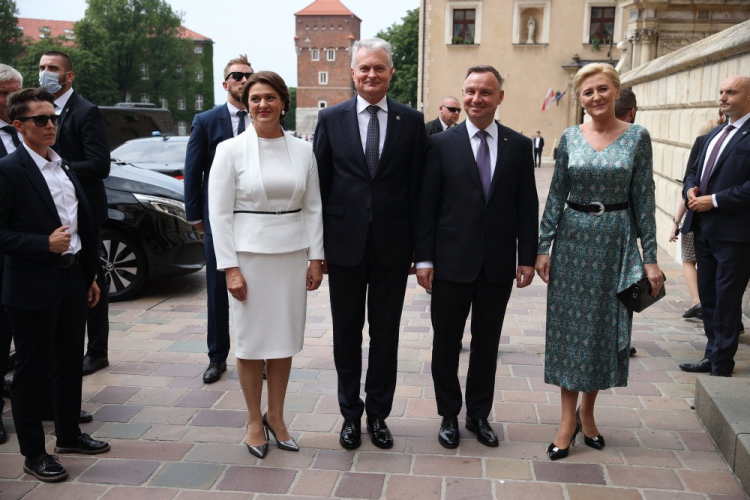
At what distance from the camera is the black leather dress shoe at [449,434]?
13.4 feet

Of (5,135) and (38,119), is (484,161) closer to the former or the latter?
(38,119)

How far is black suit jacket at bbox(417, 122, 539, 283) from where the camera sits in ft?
12.9

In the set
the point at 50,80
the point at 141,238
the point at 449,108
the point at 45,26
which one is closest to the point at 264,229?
the point at 50,80

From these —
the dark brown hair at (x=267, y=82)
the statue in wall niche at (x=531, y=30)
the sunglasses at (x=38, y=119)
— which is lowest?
the sunglasses at (x=38, y=119)

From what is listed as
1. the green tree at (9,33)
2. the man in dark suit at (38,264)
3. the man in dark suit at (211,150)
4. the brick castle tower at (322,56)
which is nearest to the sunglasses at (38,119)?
the man in dark suit at (38,264)

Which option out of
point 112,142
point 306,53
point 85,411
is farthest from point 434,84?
point 306,53

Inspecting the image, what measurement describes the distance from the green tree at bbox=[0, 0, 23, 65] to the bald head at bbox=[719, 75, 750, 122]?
66.8 m

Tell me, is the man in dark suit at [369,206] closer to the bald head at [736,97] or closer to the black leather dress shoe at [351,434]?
the black leather dress shoe at [351,434]

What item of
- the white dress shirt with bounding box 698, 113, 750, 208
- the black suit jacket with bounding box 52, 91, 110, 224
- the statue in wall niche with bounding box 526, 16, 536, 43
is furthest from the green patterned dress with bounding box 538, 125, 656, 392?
the statue in wall niche with bounding box 526, 16, 536, 43

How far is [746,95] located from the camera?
17.0 ft

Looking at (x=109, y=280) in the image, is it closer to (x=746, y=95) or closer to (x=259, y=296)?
(x=259, y=296)

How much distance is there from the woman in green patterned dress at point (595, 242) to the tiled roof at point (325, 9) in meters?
89.8

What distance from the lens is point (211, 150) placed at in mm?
5160

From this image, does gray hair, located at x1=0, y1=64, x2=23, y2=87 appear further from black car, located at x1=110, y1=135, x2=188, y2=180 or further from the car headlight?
black car, located at x1=110, y1=135, x2=188, y2=180
